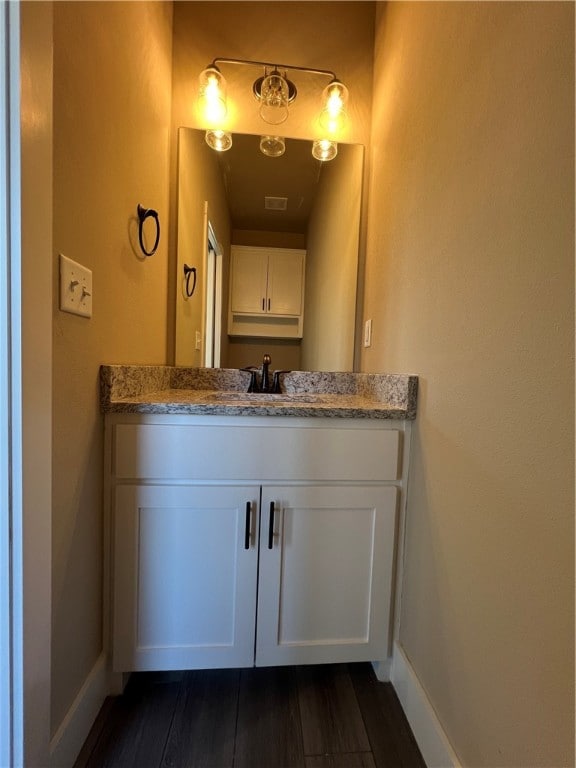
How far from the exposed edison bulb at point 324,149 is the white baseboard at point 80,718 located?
2.02 metres

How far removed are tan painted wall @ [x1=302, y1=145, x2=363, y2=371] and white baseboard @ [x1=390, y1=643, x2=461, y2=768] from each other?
107 centimetres

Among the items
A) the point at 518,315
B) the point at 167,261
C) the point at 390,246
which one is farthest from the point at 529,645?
the point at 167,261

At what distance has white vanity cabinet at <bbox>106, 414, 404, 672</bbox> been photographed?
3.13ft

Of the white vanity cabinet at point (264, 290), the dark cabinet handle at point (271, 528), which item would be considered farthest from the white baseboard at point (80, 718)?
the white vanity cabinet at point (264, 290)

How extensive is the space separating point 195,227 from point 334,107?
798mm

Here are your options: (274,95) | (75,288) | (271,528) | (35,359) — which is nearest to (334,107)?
(274,95)

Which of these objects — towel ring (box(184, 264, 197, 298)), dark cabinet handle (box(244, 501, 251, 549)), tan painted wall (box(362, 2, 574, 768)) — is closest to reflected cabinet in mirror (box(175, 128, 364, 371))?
towel ring (box(184, 264, 197, 298))

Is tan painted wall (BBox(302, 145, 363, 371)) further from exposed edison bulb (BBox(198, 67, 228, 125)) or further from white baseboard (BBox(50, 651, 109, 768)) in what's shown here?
white baseboard (BBox(50, 651, 109, 768))

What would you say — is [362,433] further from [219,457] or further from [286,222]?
[286,222]

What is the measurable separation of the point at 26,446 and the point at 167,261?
3.50 ft

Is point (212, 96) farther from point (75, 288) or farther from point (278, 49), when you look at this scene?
point (75, 288)

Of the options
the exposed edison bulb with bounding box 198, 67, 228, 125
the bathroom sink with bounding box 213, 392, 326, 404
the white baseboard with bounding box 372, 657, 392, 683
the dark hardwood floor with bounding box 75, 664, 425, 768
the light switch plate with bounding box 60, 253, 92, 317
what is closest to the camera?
the light switch plate with bounding box 60, 253, 92, 317

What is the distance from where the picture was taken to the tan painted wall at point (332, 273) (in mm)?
1539

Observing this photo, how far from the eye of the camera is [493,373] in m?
0.68
